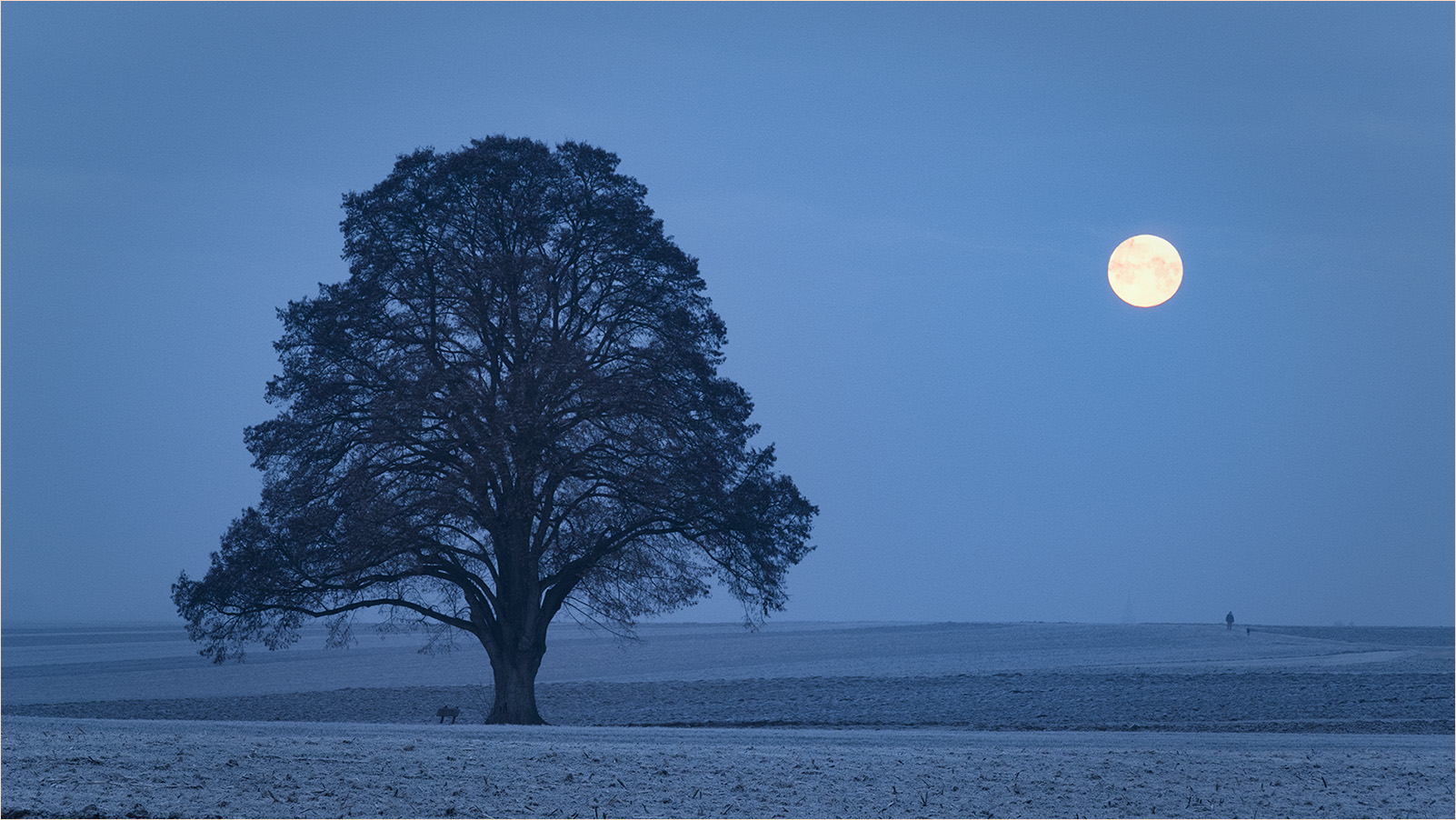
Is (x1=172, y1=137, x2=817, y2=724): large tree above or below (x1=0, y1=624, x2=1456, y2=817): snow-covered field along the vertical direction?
above

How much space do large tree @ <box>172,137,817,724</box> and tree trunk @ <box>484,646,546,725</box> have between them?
45 millimetres

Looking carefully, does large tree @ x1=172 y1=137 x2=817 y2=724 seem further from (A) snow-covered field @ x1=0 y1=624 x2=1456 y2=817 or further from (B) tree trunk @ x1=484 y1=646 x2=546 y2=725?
(A) snow-covered field @ x1=0 y1=624 x2=1456 y2=817

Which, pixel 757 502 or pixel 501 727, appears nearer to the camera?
pixel 501 727

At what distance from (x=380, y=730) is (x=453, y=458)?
25.3 feet

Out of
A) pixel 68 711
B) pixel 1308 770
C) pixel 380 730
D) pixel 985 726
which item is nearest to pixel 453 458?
pixel 380 730

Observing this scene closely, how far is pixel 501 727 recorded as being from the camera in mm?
19859

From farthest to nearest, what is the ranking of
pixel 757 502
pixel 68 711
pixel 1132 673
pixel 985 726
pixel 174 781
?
pixel 1132 673
pixel 68 711
pixel 757 502
pixel 985 726
pixel 174 781

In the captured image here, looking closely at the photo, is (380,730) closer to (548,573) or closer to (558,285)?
(548,573)

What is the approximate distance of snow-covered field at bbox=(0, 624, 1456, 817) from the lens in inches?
463

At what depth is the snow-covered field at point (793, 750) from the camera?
11.8 metres

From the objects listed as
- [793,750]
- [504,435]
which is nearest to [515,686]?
[504,435]

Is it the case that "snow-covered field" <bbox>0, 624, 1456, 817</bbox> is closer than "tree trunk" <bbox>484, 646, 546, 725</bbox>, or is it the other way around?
"snow-covered field" <bbox>0, 624, 1456, 817</bbox>

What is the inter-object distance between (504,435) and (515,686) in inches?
250

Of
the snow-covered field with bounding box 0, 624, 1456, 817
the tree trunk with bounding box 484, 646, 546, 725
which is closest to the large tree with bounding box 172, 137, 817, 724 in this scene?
the tree trunk with bounding box 484, 646, 546, 725
